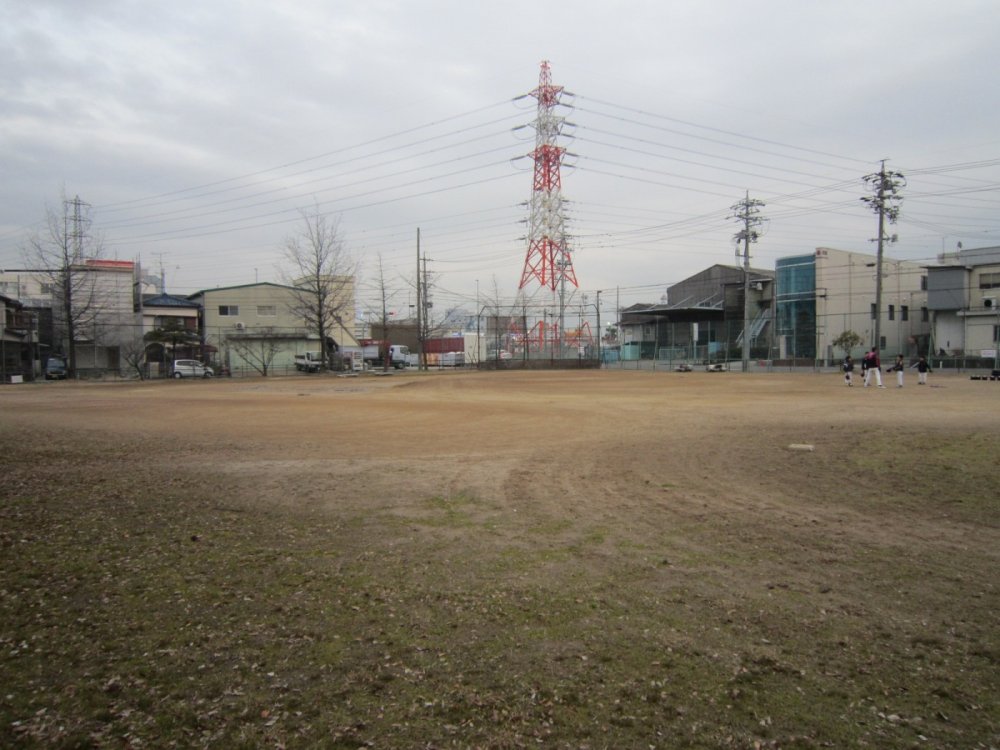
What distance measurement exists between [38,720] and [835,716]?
146 inches

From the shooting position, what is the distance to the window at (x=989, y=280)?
45.7 metres

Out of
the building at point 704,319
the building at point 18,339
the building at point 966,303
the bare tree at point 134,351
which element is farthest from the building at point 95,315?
the building at point 966,303

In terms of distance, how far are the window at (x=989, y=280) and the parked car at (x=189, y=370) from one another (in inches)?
2173

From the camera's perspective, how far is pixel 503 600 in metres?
4.41

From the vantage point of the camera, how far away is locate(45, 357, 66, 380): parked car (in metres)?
41.8

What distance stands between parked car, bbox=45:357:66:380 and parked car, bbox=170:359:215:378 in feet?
21.4

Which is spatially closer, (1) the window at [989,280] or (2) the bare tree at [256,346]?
(1) the window at [989,280]

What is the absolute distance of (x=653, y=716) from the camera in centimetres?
304

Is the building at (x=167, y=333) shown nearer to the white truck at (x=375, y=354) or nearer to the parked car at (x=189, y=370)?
the parked car at (x=189, y=370)

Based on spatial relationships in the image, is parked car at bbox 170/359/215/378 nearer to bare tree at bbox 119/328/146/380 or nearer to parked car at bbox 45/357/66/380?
bare tree at bbox 119/328/146/380

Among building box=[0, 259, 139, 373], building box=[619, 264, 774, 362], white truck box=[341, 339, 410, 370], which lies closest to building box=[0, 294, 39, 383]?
building box=[0, 259, 139, 373]

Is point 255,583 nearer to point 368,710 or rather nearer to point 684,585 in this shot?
point 368,710

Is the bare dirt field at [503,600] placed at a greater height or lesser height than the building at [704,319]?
lesser

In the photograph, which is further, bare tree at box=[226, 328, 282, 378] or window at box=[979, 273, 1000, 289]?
bare tree at box=[226, 328, 282, 378]
